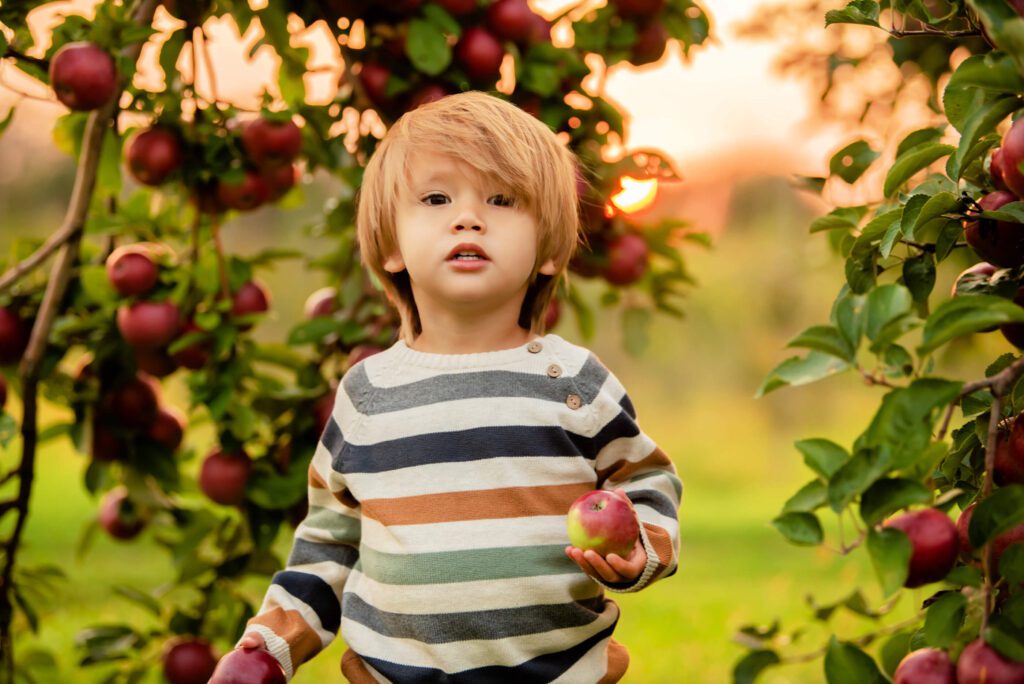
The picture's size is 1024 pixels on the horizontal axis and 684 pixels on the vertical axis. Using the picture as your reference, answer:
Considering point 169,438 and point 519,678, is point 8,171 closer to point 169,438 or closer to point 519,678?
point 169,438

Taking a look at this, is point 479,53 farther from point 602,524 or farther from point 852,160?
point 602,524

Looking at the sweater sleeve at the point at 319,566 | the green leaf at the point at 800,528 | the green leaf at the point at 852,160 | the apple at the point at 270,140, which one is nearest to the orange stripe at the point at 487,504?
the sweater sleeve at the point at 319,566

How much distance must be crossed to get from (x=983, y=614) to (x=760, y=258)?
5607 millimetres

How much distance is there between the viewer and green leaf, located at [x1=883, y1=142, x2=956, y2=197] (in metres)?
1.06

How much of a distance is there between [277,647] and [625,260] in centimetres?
95

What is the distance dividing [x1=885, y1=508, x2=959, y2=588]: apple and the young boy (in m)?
0.29

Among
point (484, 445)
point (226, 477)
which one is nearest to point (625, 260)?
point (226, 477)

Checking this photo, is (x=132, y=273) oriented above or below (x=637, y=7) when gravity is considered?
below

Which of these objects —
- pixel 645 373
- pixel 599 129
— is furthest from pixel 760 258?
pixel 599 129

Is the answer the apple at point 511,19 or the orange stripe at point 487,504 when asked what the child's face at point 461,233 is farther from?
the apple at point 511,19

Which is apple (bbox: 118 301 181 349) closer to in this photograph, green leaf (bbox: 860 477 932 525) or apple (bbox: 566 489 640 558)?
apple (bbox: 566 489 640 558)

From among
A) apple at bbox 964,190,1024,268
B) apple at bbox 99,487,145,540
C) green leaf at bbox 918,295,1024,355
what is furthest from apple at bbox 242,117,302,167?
green leaf at bbox 918,295,1024,355

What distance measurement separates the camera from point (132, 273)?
174cm

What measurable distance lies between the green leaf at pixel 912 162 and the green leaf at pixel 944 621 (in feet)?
1.29
